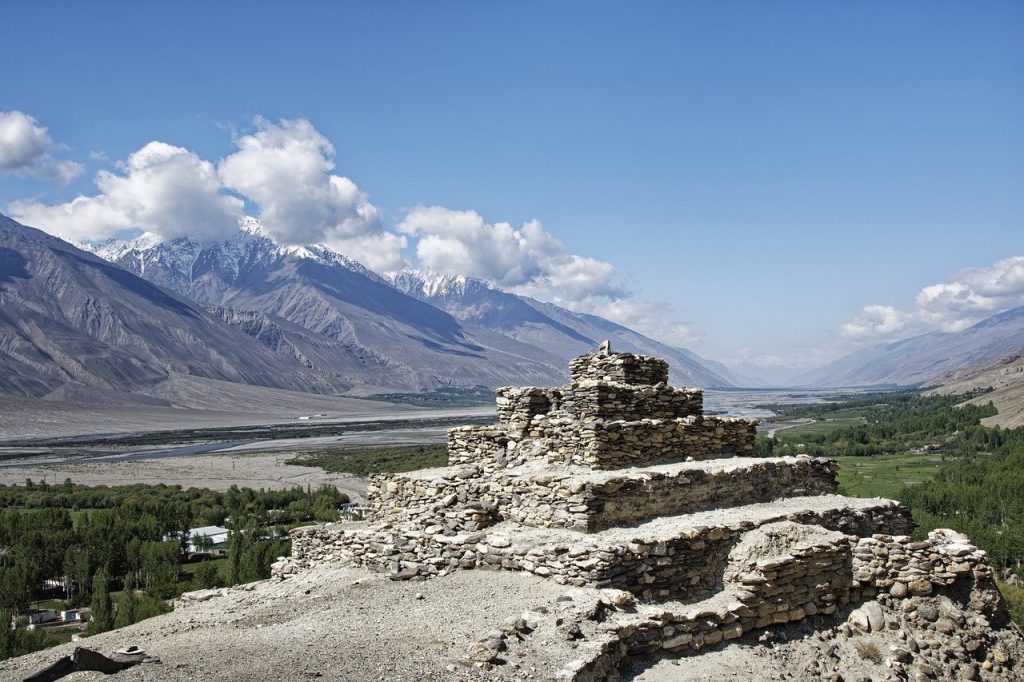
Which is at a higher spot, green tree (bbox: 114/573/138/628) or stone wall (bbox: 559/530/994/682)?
stone wall (bbox: 559/530/994/682)

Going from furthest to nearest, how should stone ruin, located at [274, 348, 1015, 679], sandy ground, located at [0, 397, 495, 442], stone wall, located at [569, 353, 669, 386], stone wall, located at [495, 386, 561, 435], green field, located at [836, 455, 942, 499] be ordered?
sandy ground, located at [0, 397, 495, 442]
green field, located at [836, 455, 942, 499]
stone wall, located at [569, 353, 669, 386]
stone wall, located at [495, 386, 561, 435]
stone ruin, located at [274, 348, 1015, 679]

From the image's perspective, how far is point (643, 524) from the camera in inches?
492

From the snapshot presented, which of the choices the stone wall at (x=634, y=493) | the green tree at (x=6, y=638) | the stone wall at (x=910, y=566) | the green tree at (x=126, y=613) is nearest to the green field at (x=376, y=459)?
the green tree at (x=126, y=613)

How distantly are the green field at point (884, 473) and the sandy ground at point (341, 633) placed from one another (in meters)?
56.6

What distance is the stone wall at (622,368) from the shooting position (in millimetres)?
16406

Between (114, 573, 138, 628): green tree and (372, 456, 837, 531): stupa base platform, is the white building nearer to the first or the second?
(114, 573, 138, 628): green tree

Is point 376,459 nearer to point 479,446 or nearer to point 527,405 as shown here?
point 479,446

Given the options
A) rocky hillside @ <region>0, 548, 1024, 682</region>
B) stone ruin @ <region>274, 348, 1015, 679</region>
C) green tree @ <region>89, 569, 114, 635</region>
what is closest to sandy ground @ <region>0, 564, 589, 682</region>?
rocky hillside @ <region>0, 548, 1024, 682</region>

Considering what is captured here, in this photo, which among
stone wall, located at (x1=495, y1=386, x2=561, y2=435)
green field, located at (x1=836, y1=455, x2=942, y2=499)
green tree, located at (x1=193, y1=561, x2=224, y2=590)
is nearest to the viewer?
stone wall, located at (x1=495, y1=386, x2=561, y2=435)

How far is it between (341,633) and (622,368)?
8596mm

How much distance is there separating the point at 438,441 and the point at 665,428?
4623 inches

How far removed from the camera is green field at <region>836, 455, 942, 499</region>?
67.3 metres

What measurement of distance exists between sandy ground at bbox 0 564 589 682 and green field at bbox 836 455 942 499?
56.6 metres

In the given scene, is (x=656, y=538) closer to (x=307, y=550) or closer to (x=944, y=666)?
(x=944, y=666)
